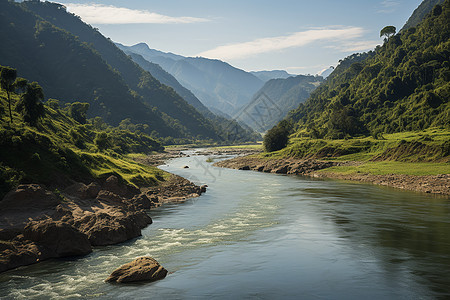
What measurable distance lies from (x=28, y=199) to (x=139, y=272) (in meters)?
22.6

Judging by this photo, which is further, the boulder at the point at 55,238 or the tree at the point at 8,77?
the tree at the point at 8,77

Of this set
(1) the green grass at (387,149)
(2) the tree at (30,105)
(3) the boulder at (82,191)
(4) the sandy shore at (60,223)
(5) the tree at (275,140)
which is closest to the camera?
(4) the sandy shore at (60,223)

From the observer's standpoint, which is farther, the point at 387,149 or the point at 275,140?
the point at 275,140

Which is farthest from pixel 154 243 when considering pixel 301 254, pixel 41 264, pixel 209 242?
pixel 301 254

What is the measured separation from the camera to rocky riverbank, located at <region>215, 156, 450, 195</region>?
83.6 meters

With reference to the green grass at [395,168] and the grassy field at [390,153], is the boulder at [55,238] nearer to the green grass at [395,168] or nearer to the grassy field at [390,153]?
the green grass at [395,168]

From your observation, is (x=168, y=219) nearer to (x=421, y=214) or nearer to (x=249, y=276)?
(x=249, y=276)

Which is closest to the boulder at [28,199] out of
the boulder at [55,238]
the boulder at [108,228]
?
the boulder at [108,228]

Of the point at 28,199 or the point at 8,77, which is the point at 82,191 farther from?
the point at 8,77

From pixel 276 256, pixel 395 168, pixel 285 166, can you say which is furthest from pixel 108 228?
pixel 285 166

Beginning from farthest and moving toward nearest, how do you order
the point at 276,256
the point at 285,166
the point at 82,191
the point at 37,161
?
the point at 285,166
the point at 37,161
the point at 82,191
the point at 276,256

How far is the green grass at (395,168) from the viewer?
93.3 meters

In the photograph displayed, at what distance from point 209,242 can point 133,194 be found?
30741 mm

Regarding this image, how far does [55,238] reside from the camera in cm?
3859
